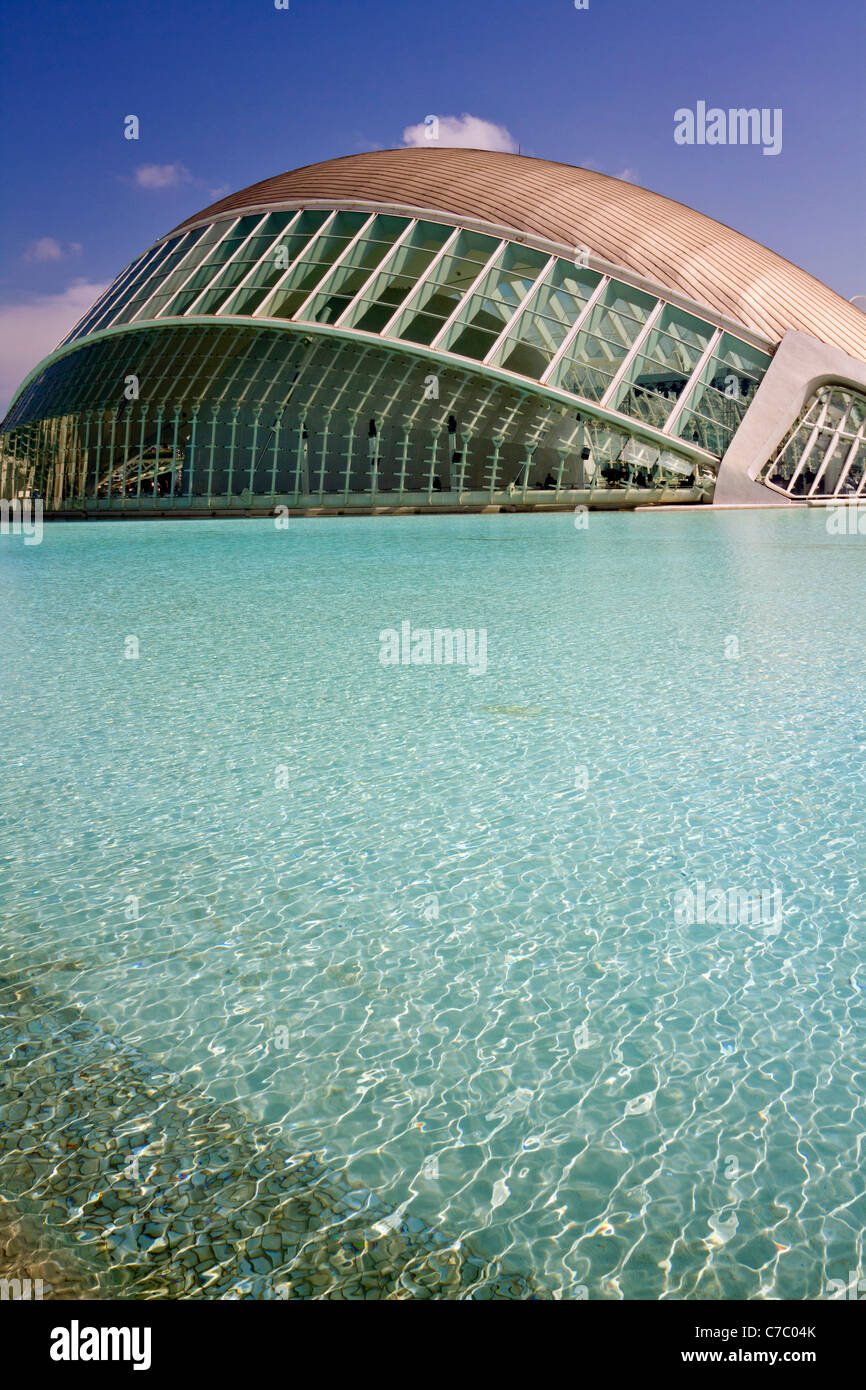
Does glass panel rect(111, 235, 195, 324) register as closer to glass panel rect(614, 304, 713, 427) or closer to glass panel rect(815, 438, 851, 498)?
glass panel rect(614, 304, 713, 427)

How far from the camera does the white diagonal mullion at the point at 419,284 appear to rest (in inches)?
1265

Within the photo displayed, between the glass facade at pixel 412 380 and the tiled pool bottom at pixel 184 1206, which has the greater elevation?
the glass facade at pixel 412 380

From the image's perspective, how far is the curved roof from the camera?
34031mm

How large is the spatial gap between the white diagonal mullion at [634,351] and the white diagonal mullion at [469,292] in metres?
4.89

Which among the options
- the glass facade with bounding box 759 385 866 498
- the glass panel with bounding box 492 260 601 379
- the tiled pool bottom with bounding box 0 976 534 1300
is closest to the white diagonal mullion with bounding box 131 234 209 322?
the glass panel with bounding box 492 260 601 379

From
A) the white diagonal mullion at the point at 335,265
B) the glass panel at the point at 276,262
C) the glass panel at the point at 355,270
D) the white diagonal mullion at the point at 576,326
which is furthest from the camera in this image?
the glass panel at the point at 276,262

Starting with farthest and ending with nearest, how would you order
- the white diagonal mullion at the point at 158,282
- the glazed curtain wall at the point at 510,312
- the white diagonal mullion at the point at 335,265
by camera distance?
the white diagonal mullion at the point at 158,282, the white diagonal mullion at the point at 335,265, the glazed curtain wall at the point at 510,312

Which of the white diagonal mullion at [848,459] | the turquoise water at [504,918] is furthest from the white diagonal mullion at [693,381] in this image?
the turquoise water at [504,918]

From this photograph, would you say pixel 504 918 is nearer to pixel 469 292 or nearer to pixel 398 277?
pixel 469 292

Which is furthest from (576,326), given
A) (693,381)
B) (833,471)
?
(833,471)

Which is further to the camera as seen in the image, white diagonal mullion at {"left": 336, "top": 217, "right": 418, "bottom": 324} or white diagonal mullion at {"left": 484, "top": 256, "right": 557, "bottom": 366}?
white diagonal mullion at {"left": 336, "top": 217, "right": 418, "bottom": 324}

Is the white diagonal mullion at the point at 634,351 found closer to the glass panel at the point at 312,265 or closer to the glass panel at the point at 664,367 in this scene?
the glass panel at the point at 664,367

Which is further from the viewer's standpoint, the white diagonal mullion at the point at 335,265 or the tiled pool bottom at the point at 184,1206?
the white diagonal mullion at the point at 335,265

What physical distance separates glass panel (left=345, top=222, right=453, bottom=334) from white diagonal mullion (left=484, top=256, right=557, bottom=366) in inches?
130
